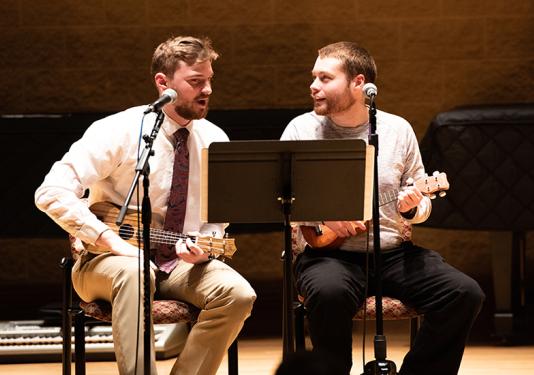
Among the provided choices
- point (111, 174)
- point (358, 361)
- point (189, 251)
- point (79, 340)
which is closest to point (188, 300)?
point (189, 251)

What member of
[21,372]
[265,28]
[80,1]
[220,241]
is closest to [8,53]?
[80,1]

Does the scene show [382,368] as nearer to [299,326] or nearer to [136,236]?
[299,326]

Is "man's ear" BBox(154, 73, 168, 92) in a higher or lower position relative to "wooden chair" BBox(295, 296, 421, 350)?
higher

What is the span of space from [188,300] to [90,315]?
1.28ft

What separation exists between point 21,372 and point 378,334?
1.90 m

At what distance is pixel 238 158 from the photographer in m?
3.74

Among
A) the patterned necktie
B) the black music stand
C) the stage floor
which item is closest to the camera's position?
the black music stand

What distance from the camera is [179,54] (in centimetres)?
430

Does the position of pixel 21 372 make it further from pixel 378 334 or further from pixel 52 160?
pixel 378 334

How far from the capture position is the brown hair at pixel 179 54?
429 centimetres

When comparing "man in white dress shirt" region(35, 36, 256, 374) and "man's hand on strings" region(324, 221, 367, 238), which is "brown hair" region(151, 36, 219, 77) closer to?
"man in white dress shirt" region(35, 36, 256, 374)

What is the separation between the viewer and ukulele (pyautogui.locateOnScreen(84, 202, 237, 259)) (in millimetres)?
4156

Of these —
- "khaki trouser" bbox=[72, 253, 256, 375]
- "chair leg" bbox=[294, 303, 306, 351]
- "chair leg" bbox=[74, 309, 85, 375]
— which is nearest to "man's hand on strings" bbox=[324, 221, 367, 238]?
"chair leg" bbox=[294, 303, 306, 351]

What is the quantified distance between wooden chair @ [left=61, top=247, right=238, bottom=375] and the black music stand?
1.35ft
